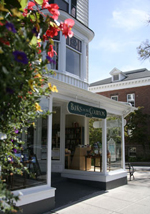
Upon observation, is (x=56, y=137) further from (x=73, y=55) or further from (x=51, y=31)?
(x=51, y=31)

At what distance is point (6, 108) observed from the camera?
192cm

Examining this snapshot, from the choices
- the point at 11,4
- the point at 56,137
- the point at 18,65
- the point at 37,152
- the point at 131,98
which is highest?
the point at 131,98

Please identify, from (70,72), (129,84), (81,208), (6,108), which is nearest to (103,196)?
(81,208)

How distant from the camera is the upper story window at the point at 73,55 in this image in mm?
10247

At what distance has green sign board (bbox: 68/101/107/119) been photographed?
663 centimetres

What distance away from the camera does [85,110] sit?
23.9ft

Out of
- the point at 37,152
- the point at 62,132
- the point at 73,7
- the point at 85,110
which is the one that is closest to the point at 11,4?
the point at 37,152

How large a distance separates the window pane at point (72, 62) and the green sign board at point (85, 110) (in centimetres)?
290

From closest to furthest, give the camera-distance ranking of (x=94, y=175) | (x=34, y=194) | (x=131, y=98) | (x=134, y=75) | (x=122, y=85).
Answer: (x=34, y=194), (x=94, y=175), (x=131, y=98), (x=122, y=85), (x=134, y=75)

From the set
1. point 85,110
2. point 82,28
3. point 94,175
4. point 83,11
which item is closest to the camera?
point 85,110

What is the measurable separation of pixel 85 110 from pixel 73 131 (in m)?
3.56

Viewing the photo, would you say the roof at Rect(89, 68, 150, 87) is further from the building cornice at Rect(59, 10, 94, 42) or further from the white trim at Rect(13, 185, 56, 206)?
the white trim at Rect(13, 185, 56, 206)

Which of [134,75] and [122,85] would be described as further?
[134,75]

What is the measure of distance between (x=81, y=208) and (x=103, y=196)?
60.5 inches
